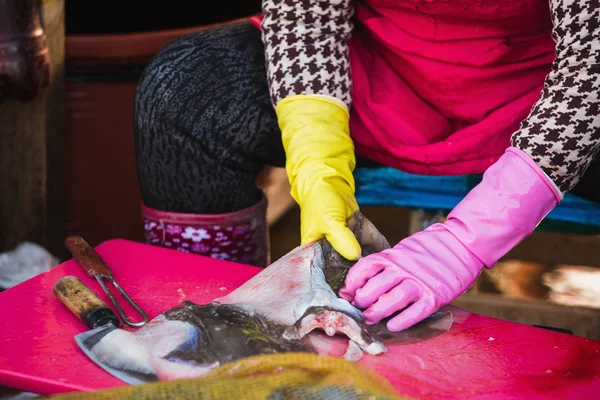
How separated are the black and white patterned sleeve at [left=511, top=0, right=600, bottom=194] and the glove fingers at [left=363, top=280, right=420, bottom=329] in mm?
279

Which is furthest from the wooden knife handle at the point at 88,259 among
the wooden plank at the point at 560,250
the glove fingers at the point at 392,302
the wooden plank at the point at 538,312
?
the wooden plank at the point at 560,250

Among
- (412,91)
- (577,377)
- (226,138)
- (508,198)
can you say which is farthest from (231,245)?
(577,377)

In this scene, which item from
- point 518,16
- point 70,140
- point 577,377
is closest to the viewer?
point 577,377

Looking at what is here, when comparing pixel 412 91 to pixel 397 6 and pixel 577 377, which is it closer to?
pixel 397 6

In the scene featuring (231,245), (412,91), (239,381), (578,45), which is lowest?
(231,245)

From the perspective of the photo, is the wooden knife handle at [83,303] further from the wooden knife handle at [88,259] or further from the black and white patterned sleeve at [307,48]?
the black and white patterned sleeve at [307,48]

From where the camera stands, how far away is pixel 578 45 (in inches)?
45.6

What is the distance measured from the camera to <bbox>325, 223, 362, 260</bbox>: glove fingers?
3.90ft

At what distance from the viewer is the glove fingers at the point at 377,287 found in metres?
1.10

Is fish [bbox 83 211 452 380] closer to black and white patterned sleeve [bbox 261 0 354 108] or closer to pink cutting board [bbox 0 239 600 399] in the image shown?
pink cutting board [bbox 0 239 600 399]

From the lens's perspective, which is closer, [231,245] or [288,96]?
[288,96]

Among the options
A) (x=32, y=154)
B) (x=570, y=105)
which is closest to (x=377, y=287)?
(x=570, y=105)

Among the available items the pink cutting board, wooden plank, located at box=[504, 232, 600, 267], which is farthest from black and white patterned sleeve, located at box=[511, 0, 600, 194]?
wooden plank, located at box=[504, 232, 600, 267]

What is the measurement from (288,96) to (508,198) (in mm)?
445
